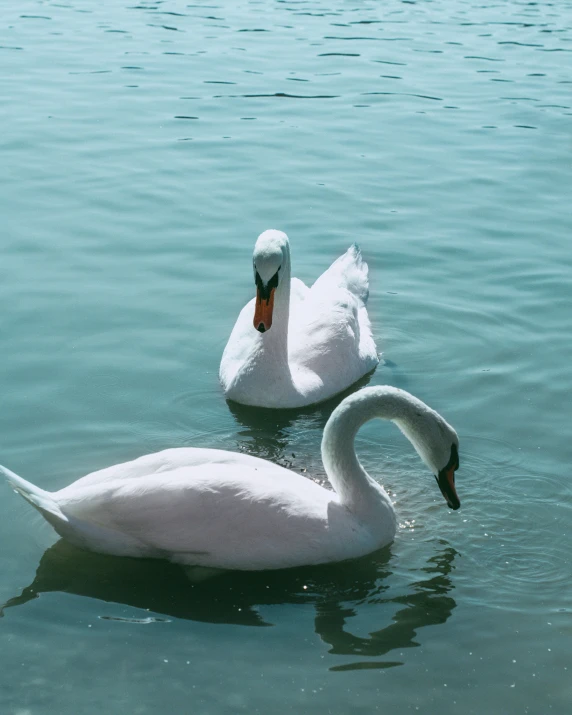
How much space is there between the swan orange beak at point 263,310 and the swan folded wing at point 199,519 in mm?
2517

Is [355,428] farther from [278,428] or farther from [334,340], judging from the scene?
[334,340]

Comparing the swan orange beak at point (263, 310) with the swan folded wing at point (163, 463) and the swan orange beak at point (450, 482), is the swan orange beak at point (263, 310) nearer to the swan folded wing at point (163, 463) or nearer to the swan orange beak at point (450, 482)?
the swan folded wing at point (163, 463)

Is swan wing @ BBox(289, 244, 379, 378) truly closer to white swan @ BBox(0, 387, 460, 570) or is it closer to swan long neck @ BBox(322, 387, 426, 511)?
swan long neck @ BBox(322, 387, 426, 511)

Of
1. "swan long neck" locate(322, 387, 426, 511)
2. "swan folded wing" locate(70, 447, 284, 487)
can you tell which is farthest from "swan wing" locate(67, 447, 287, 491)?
"swan long neck" locate(322, 387, 426, 511)

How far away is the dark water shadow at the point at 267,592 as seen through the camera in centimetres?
686

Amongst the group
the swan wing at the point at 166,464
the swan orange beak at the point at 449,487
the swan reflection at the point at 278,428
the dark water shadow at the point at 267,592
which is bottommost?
the dark water shadow at the point at 267,592

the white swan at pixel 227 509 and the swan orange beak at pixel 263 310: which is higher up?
the swan orange beak at pixel 263 310

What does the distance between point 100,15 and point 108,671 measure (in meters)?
19.7

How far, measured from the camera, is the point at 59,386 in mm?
9750

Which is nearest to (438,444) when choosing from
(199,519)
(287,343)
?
(199,519)

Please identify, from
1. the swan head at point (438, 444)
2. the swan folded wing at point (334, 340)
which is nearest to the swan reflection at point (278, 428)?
the swan folded wing at point (334, 340)

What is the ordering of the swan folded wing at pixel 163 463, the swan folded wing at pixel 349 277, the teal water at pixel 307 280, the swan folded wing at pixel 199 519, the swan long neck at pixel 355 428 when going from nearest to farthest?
1. the teal water at pixel 307 280
2. the swan folded wing at pixel 199 519
3. the swan folded wing at pixel 163 463
4. the swan long neck at pixel 355 428
5. the swan folded wing at pixel 349 277

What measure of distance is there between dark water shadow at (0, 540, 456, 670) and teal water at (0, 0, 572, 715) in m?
0.02

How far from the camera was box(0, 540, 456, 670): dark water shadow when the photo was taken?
22.5ft
